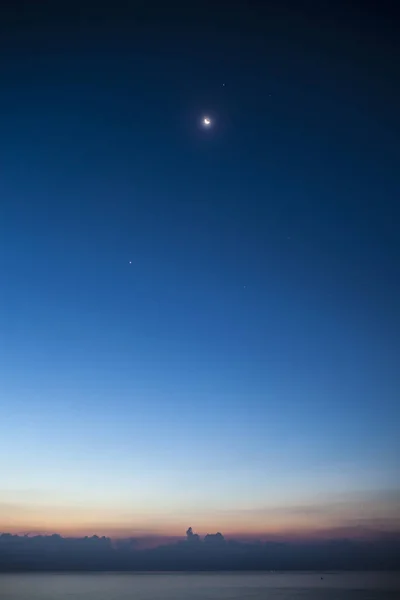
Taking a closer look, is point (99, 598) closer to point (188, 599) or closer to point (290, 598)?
point (188, 599)

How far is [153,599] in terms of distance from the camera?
13012 cm

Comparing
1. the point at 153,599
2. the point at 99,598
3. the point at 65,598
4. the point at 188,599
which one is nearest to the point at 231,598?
the point at 188,599

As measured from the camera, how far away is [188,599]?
129 m

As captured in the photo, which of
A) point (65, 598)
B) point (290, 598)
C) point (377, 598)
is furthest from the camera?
point (65, 598)

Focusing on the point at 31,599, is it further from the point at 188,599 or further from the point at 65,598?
the point at 188,599

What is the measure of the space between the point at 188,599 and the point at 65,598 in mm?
38841

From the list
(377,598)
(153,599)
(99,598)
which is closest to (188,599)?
(153,599)

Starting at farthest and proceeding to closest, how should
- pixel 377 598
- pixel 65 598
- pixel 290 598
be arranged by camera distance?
1. pixel 65 598
2. pixel 290 598
3. pixel 377 598

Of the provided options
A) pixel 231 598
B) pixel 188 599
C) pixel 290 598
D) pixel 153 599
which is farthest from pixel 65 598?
pixel 290 598

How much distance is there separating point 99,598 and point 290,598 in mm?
56177

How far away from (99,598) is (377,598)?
258ft

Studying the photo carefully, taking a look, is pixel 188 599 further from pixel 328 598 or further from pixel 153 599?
pixel 328 598

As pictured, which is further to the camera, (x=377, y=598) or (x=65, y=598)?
(x=65, y=598)

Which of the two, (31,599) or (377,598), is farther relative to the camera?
(31,599)
